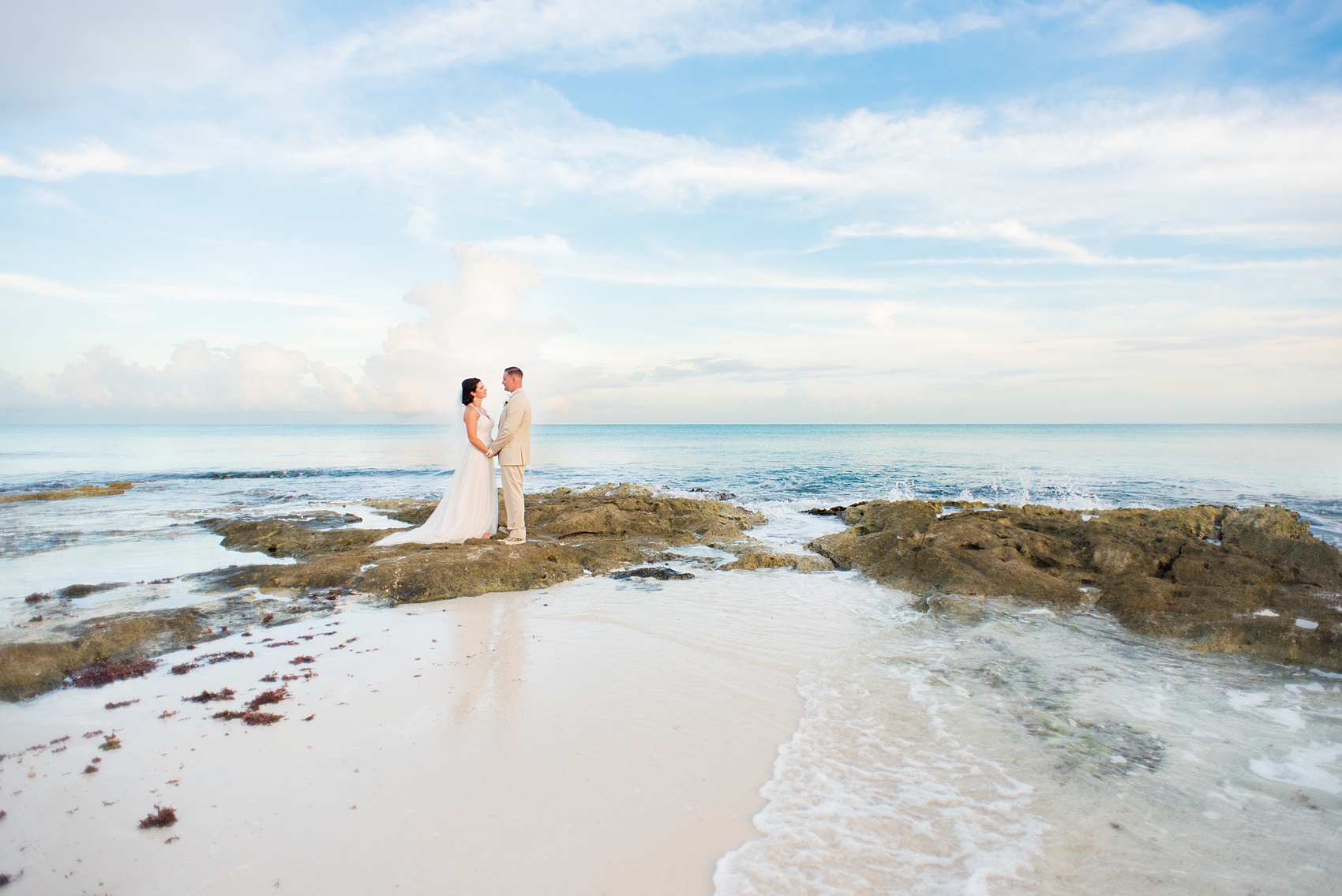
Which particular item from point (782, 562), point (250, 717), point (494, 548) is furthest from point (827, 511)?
point (250, 717)

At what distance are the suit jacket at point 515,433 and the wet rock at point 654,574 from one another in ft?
7.91

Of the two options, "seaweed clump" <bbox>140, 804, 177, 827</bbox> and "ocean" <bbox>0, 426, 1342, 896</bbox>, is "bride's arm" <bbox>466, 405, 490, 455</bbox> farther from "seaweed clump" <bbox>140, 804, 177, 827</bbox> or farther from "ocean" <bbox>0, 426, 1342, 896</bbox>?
"seaweed clump" <bbox>140, 804, 177, 827</bbox>

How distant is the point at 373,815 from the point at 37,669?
164 inches

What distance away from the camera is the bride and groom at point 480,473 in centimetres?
1034

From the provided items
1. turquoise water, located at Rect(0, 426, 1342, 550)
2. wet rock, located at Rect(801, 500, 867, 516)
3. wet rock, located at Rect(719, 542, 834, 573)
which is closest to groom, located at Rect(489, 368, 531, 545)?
wet rock, located at Rect(719, 542, 834, 573)

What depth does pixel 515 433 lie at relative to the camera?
10.3 m

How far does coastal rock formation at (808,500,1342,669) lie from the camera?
6637 mm

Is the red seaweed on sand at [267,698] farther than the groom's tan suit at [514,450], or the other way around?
the groom's tan suit at [514,450]

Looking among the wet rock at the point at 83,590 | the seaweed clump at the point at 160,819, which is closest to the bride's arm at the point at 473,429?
the wet rock at the point at 83,590

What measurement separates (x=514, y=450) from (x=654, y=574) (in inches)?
123

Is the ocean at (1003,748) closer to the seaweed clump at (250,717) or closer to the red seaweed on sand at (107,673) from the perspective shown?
the red seaweed on sand at (107,673)

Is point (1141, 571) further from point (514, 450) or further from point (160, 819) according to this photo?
point (160, 819)

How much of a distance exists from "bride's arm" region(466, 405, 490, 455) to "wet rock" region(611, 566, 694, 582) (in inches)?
123

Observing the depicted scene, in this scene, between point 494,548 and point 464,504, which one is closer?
point 494,548
